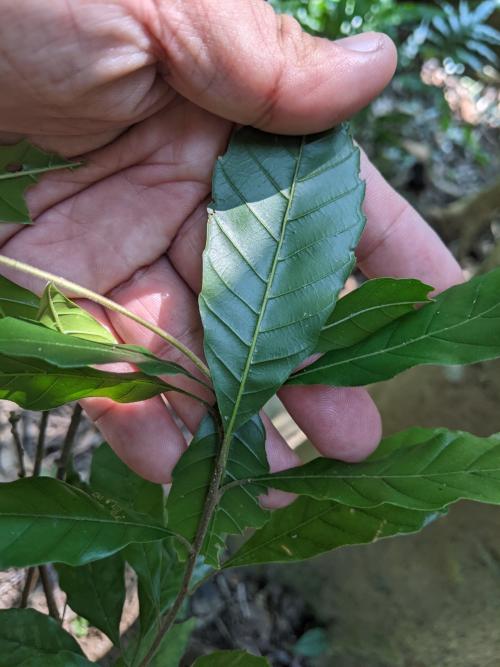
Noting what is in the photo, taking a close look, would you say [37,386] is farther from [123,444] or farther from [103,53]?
[103,53]

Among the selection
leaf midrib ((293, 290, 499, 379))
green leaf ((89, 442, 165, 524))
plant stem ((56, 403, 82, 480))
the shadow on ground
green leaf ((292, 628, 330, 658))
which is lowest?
green leaf ((292, 628, 330, 658))

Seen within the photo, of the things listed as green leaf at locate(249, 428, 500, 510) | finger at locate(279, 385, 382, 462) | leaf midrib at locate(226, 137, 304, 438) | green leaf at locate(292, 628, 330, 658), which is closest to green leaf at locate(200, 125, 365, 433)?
leaf midrib at locate(226, 137, 304, 438)

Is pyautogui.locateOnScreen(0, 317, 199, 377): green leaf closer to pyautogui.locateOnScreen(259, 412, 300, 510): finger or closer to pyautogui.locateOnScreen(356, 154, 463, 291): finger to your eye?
pyautogui.locateOnScreen(259, 412, 300, 510): finger

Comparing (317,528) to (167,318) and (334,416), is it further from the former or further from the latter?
(167,318)

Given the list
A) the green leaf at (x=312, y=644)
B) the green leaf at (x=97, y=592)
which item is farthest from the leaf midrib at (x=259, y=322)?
the green leaf at (x=312, y=644)

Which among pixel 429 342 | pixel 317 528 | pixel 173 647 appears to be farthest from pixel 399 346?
pixel 173 647

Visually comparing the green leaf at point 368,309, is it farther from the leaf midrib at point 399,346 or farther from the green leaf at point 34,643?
the green leaf at point 34,643

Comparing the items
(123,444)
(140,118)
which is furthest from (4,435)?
(140,118)
